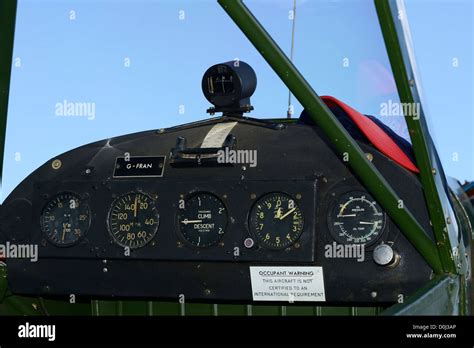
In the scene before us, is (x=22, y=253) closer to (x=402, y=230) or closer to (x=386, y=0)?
(x=402, y=230)

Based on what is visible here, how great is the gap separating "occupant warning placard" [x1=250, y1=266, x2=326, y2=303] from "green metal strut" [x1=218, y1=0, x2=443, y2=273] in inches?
24.1

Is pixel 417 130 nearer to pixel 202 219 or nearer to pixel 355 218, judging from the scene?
pixel 355 218

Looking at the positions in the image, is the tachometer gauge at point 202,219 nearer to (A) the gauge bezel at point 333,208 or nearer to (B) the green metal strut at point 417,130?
(A) the gauge bezel at point 333,208

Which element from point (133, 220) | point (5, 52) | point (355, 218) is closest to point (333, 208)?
point (355, 218)

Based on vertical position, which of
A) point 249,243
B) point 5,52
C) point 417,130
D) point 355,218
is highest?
point 5,52

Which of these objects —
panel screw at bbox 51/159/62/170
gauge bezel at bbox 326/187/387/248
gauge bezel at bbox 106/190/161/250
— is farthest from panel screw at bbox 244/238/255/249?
panel screw at bbox 51/159/62/170

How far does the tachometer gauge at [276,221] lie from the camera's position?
4.98m

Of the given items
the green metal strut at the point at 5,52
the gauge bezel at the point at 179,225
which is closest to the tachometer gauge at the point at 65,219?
the green metal strut at the point at 5,52

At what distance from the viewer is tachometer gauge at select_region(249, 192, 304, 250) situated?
4977 millimetres

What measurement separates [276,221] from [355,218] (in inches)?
17.3

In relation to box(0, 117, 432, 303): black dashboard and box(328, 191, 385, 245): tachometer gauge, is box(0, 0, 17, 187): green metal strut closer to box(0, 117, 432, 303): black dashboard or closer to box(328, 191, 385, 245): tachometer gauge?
box(0, 117, 432, 303): black dashboard

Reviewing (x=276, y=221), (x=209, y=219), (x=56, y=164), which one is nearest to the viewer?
(x=276, y=221)

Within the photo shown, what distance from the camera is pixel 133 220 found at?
530cm

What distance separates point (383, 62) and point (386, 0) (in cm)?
53
